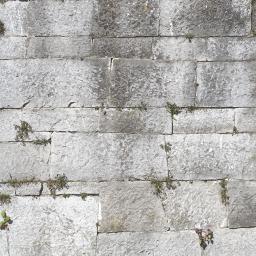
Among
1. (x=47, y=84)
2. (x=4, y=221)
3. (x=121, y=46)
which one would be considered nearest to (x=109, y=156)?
(x=47, y=84)

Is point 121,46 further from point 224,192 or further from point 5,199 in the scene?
point 5,199

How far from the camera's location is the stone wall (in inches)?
193

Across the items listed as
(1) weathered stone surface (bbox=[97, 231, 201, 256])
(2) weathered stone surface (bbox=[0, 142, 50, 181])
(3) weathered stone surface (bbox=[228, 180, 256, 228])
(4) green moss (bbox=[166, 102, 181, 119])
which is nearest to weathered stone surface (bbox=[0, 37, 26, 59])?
(2) weathered stone surface (bbox=[0, 142, 50, 181])

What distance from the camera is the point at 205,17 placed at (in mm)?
4938

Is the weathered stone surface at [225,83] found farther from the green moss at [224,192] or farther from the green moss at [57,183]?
the green moss at [57,183]

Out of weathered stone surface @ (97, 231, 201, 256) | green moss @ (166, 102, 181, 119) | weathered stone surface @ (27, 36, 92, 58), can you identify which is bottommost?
weathered stone surface @ (97, 231, 201, 256)

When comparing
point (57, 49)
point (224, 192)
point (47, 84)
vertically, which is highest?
point (57, 49)

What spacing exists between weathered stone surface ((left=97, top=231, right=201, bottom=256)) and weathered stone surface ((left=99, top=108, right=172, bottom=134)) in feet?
3.30

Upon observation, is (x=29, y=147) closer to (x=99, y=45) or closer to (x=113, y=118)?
(x=113, y=118)

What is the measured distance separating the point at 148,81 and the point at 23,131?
131 centimetres

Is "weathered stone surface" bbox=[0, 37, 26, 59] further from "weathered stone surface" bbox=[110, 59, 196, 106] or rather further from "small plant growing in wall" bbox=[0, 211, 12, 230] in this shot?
"small plant growing in wall" bbox=[0, 211, 12, 230]

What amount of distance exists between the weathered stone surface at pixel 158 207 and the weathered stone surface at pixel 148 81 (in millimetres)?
823

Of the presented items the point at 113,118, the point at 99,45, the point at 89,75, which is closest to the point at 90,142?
the point at 113,118

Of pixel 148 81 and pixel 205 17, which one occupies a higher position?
pixel 205 17
